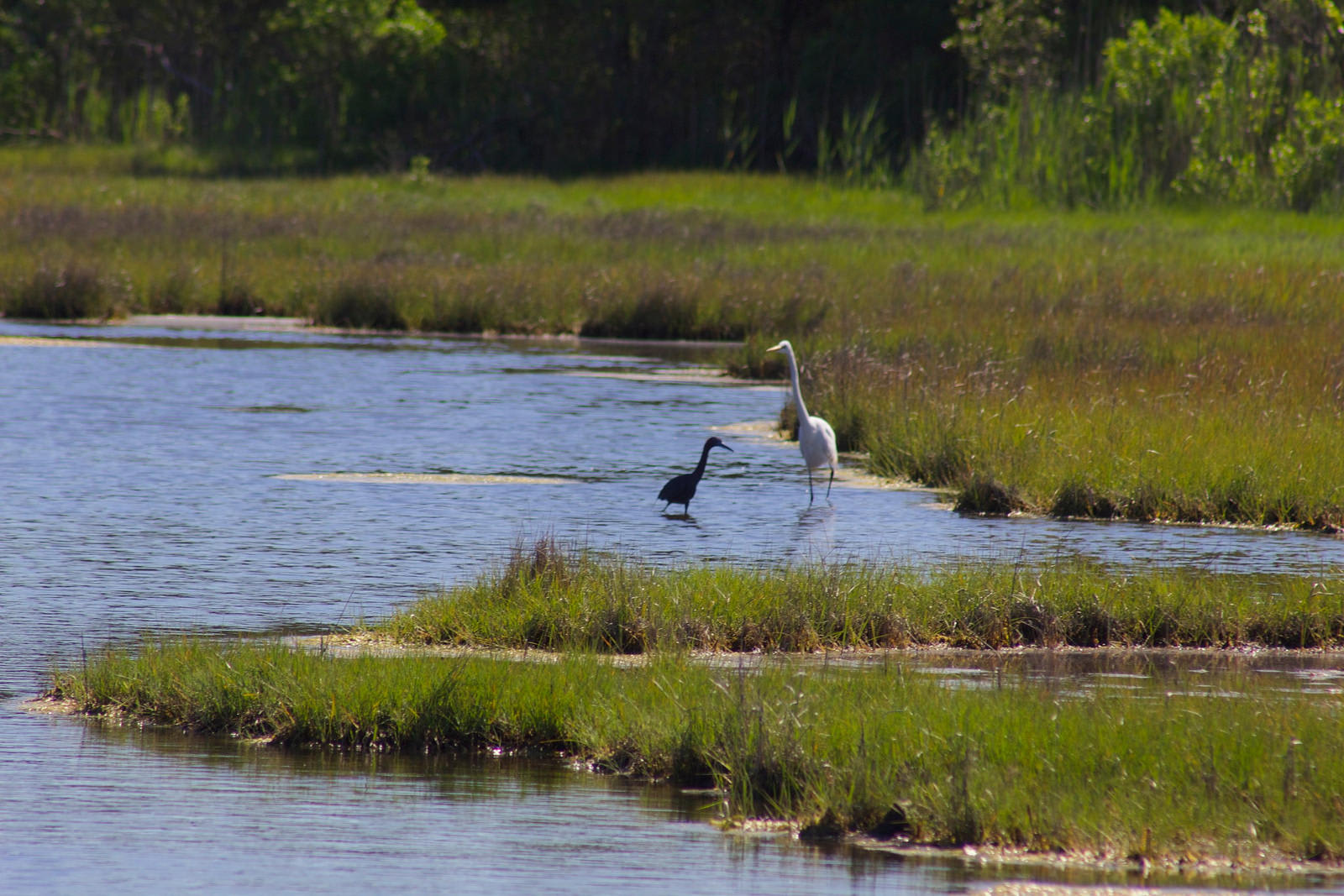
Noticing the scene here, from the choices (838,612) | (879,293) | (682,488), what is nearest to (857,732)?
(838,612)

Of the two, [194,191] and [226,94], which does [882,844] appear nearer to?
[194,191]

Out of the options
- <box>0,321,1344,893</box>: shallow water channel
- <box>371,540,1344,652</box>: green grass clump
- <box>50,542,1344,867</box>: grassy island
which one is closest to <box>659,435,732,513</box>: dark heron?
<box>0,321,1344,893</box>: shallow water channel

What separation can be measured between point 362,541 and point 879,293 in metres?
14.9

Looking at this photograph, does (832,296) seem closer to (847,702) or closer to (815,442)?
(815,442)

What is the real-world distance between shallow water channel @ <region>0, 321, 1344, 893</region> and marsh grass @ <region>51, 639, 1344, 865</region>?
0.65 ft

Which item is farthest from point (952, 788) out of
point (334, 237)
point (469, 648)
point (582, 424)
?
point (334, 237)

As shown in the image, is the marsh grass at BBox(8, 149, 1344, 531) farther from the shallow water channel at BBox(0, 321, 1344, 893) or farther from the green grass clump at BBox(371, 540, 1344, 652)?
the green grass clump at BBox(371, 540, 1344, 652)

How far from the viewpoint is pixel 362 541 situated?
12570mm

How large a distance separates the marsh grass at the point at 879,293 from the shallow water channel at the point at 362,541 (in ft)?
2.71

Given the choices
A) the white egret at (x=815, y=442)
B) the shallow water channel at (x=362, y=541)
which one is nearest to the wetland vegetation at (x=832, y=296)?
the shallow water channel at (x=362, y=541)

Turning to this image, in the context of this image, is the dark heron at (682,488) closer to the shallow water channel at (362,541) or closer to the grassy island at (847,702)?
the shallow water channel at (362,541)

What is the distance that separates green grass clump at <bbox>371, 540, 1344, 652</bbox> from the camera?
8969mm

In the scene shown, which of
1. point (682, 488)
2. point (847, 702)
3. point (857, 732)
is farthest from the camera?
point (682, 488)

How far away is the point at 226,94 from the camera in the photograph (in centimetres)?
5409
